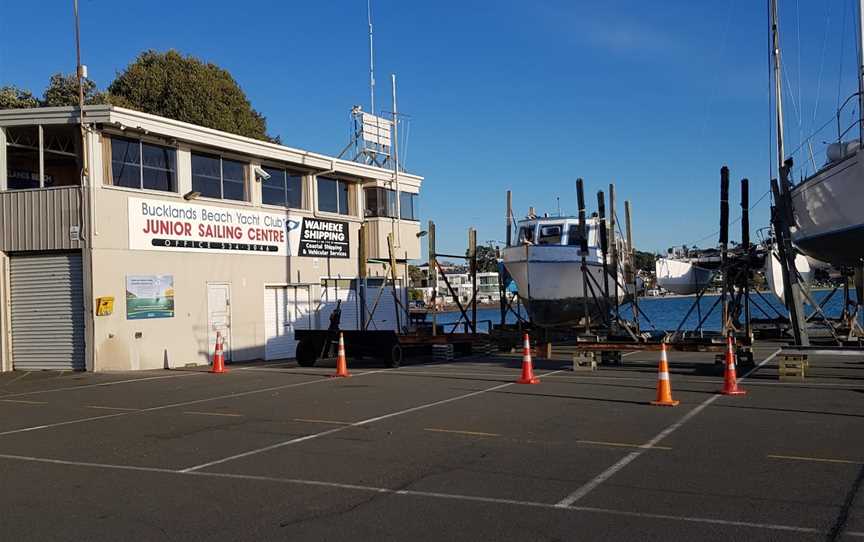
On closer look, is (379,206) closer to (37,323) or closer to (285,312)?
(285,312)

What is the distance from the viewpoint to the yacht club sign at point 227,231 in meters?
21.3

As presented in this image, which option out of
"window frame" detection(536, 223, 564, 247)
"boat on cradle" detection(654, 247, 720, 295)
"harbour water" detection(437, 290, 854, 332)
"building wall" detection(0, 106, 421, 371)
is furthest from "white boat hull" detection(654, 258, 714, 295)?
"building wall" detection(0, 106, 421, 371)

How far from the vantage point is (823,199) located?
1680 centimetres

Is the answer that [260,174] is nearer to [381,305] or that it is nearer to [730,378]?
[381,305]

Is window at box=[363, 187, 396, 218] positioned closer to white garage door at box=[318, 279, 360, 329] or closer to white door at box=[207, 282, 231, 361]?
white garage door at box=[318, 279, 360, 329]

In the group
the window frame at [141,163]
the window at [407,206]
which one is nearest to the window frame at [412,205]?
the window at [407,206]

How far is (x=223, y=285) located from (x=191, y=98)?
996 inches

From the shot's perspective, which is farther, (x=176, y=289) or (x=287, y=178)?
(x=287, y=178)

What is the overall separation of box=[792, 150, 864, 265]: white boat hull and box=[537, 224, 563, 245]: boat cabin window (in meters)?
9.06

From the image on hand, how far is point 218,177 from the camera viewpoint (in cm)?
2383

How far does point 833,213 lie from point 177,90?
3761cm

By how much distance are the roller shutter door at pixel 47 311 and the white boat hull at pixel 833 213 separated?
56.3 feet

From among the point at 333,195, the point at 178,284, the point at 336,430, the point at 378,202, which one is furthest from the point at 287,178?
the point at 336,430

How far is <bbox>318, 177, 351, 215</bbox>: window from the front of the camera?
2792cm
